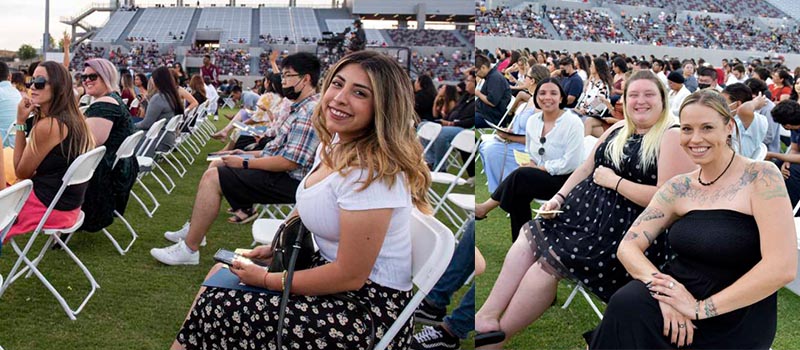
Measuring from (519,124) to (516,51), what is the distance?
0.15 m

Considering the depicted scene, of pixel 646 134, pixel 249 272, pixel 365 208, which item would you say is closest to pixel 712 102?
pixel 646 134

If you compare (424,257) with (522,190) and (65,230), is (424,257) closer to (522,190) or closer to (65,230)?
(522,190)

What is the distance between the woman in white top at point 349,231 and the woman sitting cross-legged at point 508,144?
0.48ft

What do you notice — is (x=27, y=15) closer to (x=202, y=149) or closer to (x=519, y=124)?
(x=519, y=124)

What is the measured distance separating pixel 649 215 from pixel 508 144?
0.32m

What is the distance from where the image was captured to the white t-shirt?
4.87ft

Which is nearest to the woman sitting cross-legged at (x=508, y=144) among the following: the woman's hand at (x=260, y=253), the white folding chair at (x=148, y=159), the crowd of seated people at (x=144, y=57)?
the woman's hand at (x=260, y=253)

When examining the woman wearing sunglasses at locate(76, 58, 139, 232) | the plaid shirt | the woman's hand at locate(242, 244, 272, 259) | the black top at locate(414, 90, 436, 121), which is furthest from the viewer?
the black top at locate(414, 90, 436, 121)

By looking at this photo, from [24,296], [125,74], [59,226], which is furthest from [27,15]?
[125,74]

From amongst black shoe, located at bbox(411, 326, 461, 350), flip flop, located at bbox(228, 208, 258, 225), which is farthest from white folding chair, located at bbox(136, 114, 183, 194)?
black shoe, located at bbox(411, 326, 461, 350)

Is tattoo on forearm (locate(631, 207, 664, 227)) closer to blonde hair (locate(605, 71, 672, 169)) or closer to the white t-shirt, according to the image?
blonde hair (locate(605, 71, 672, 169))

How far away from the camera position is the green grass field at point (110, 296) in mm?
2688

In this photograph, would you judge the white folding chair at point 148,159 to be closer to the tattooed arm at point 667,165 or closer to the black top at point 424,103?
the black top at point 424,103

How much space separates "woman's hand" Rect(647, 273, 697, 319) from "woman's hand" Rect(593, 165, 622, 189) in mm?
209
